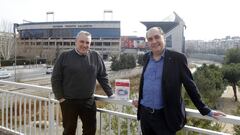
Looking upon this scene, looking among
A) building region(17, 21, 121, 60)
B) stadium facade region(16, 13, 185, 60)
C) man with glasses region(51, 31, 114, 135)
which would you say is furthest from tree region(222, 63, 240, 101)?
building region(17, 21, 121, 60)

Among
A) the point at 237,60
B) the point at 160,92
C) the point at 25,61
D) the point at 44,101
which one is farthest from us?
the point at 25,61

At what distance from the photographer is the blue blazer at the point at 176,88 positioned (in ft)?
8.61

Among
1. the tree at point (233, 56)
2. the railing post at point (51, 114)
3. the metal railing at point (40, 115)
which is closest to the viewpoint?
the metal railing at point (40, 115)

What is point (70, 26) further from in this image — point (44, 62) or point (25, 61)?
point (25, 61)

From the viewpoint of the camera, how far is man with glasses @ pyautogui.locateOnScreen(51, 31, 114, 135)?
137 inches

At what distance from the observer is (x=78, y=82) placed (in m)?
3.48

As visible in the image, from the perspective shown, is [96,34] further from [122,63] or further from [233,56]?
[233,56]

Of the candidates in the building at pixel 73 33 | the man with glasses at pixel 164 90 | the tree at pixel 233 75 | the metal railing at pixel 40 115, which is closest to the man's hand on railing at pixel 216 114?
the man with glasses at pixel 164 90

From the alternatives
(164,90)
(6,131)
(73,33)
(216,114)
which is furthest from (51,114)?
(73,33)

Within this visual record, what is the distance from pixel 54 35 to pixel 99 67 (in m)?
86.5

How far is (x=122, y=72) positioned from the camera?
164 feet

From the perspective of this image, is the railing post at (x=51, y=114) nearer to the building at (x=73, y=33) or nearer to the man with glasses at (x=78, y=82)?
the man with glasses at (x=78, y=82)

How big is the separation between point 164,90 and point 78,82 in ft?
3.78

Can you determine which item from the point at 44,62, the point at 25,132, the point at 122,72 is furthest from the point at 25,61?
the point at 25,132
